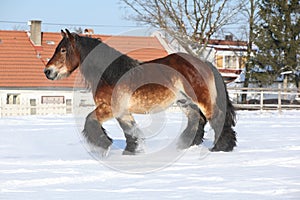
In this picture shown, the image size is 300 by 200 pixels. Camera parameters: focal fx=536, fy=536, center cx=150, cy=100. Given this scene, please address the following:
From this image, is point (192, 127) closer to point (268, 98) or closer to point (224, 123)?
point (224, 123)

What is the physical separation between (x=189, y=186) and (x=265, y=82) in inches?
1112

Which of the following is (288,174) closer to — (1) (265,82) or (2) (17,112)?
(2) (17,112)

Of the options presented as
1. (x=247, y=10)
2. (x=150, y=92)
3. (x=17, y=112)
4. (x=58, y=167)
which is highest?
(x=247, y=10)

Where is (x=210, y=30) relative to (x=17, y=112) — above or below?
above

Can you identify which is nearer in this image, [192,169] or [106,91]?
[192,169]

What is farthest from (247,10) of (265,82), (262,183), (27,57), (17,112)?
(262,183)

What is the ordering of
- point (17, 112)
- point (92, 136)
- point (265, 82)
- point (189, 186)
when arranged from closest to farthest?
point (189, 186) < point (92, 136) < point (17, 112) < point (265, 82)

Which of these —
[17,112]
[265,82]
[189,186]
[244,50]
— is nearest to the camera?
[189,186]

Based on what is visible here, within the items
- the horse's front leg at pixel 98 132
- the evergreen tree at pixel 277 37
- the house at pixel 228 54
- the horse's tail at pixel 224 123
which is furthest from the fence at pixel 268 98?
the horse's front leg at pixel 98 132

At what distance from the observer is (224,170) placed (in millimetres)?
5953

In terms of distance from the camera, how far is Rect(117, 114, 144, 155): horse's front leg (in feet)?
24.0

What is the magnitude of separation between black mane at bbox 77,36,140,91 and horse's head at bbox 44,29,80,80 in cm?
8

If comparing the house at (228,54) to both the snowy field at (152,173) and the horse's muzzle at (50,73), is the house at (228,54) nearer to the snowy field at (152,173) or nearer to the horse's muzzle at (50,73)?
the snowy field at (152,173)

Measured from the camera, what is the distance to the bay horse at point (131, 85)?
7.21m
